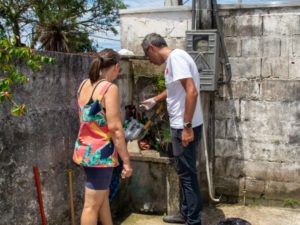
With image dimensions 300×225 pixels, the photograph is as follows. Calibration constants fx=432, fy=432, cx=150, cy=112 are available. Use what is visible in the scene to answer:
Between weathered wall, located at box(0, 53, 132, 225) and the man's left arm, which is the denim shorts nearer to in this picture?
weathered wall, located at box(0, 53, 132, 225)

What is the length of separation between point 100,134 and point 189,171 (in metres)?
1.05

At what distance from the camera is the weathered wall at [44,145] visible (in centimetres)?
325

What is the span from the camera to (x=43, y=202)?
3.66 m

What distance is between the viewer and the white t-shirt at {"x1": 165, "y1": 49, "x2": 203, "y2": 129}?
12.2 feet

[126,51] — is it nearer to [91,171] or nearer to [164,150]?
[164,150]

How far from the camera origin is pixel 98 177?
3.34m

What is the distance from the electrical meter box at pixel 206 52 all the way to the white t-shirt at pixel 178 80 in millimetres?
1021

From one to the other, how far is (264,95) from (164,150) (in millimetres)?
1339

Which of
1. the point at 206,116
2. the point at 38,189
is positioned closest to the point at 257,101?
the point at 206,116

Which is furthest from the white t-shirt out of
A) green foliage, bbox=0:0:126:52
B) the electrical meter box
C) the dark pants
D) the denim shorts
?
green foliage, bbox=0:0:126:52

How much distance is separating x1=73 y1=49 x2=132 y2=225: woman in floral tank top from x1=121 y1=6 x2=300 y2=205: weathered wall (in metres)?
2.02

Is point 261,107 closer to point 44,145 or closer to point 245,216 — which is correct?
point 245,216

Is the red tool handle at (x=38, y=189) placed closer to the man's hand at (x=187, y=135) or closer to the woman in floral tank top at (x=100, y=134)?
the woman in floral tank top at (x=100, y=134)

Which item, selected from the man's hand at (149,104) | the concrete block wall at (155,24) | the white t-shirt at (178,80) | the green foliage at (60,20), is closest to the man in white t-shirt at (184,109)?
the white t-shirt at (178,80)
